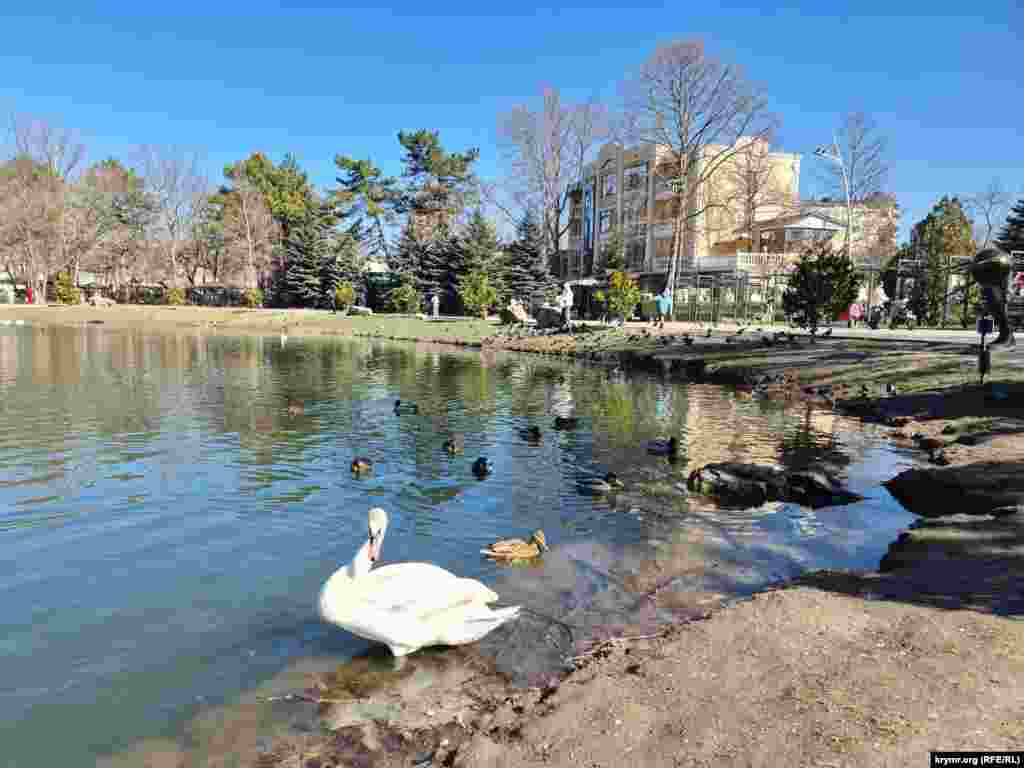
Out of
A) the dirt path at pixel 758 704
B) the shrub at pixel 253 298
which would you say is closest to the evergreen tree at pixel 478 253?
the shrub at pixel 253 298

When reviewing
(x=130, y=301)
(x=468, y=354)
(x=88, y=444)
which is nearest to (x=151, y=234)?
(x=130, y=301)

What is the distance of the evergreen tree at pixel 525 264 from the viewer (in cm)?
5994

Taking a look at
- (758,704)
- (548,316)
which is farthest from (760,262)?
(758,704)

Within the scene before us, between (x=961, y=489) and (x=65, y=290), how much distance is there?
85378 millimetres

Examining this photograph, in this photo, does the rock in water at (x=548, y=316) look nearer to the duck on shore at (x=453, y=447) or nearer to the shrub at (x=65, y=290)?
the duck on shore at (x=453, y=447)

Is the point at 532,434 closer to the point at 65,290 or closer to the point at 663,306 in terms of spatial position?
the point at 663,306

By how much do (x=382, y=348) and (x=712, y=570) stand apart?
3575 cm

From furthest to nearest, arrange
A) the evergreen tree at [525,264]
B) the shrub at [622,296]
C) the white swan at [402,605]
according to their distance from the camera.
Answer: the evergreen tree at [525,264], the shrub at [622,296], the white swan at [402,605]

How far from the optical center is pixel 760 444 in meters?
15.2

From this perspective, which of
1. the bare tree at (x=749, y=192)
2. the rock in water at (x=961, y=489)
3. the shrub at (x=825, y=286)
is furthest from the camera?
the bare tree at (x=749, y=192)

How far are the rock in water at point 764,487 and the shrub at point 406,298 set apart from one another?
180 ft

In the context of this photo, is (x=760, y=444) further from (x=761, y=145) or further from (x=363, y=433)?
(x=761, y=145)

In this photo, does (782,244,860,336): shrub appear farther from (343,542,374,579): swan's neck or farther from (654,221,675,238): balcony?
(654,221,675,238): balcony

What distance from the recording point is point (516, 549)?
330 inches
